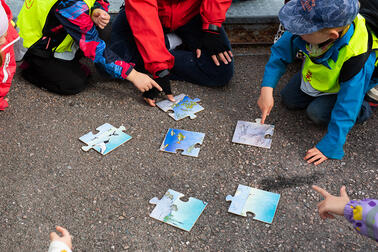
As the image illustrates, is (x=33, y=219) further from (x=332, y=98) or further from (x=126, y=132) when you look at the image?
(x=332, y=98)

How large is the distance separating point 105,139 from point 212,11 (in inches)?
53.6

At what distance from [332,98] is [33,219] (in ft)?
7.15

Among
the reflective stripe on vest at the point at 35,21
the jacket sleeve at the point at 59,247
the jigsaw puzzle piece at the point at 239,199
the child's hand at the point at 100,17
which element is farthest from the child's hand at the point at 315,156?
the reflective stripe on vest at the point at 35,21

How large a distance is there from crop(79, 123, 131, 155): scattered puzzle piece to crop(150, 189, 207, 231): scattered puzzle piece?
1.93 ft

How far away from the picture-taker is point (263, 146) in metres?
2.60

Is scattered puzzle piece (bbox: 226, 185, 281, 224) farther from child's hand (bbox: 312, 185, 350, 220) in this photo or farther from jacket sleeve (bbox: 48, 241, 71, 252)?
jacket sleeve (bbox: 48, 241, 71, 252)

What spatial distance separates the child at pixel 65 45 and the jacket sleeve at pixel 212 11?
27.7 inches

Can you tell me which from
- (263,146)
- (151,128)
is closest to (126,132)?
(151,128)

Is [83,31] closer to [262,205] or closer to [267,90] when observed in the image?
[267,90]

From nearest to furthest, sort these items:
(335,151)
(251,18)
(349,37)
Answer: (349,37) → (335,151) → (251,18)

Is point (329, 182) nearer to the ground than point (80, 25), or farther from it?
nearer to the ground

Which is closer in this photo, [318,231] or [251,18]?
[318,231]

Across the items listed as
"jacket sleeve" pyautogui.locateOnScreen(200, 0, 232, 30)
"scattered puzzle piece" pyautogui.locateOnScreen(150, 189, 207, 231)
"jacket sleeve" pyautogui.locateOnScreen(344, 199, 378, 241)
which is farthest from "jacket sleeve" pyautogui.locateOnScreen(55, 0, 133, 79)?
"jacket sleeve" pyautogui.locateOnScreen(344, 199, 378, 241)

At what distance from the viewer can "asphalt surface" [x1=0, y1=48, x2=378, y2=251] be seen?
2.04m
